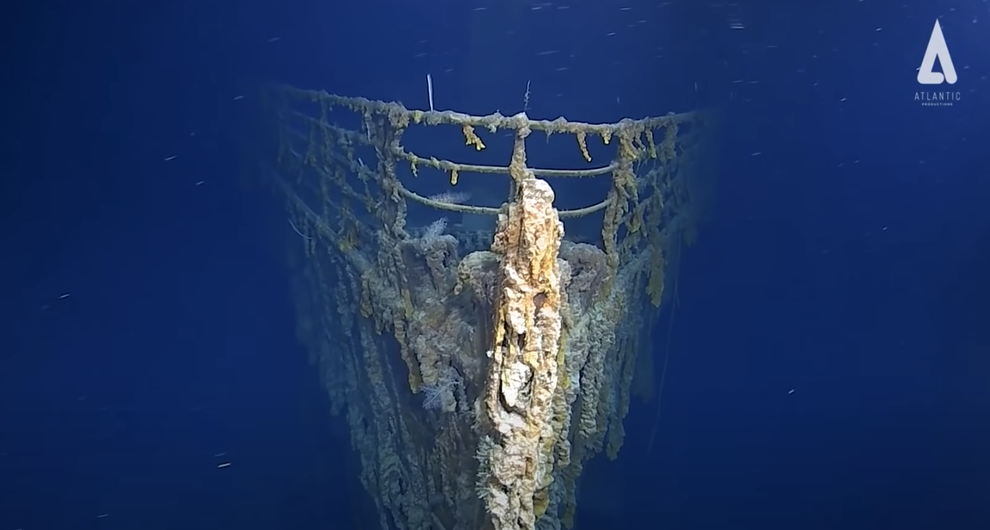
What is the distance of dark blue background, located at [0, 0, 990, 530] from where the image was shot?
7.47 feet

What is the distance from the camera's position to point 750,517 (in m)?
2.85

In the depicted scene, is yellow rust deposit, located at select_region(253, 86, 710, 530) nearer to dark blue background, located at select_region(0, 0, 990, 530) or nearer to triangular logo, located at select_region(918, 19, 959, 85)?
dark blue background, located at select_region(0, 0, 990, 530)

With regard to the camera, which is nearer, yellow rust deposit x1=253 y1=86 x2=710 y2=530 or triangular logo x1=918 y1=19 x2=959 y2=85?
yellow rust deposit x1=253 y1=86 x2=710 y2=530

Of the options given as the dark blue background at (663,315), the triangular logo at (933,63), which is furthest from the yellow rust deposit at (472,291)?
the triangular logo at (933,63)

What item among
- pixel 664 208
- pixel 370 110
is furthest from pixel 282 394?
pixel 664 208

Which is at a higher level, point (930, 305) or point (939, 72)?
point (939, 72)

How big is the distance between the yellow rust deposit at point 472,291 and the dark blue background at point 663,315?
10 centimetres

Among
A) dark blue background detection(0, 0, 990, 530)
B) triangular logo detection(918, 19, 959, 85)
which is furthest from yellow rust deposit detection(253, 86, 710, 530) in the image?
triangular logo detection(918, 19, 959, 85)

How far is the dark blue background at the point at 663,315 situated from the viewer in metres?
2.28

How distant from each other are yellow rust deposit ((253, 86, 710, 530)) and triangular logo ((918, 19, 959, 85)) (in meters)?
0.73

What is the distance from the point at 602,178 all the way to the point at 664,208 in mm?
238

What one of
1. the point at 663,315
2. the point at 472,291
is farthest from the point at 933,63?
the point at 472,291

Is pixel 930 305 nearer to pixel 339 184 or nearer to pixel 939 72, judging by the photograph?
pixel 939 72

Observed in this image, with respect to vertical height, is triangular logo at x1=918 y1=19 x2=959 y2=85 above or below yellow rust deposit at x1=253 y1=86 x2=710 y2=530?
above
